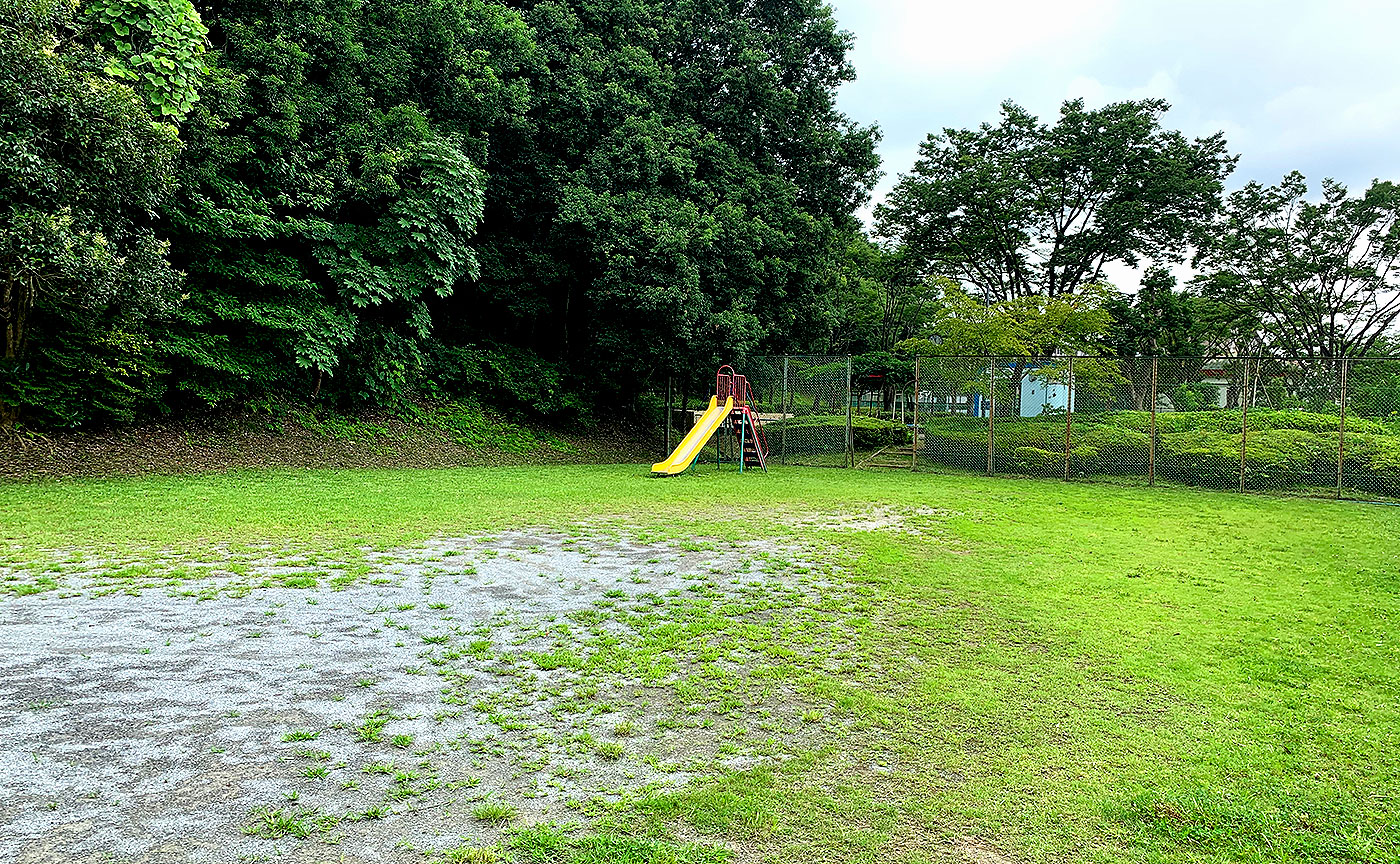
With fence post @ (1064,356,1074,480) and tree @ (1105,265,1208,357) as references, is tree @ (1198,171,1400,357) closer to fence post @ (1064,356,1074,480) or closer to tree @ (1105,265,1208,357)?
tree @ (1105,265,1208,357)

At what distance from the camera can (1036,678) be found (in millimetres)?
4363

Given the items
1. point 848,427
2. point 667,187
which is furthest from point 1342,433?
point 667,187

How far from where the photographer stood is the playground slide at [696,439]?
1556 cm

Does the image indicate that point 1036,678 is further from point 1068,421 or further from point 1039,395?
point 1039,395

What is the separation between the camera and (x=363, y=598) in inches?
237

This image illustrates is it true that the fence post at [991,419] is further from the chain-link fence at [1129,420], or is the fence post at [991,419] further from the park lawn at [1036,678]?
the park lawn at [1036,678]

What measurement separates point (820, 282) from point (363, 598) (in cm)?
1737

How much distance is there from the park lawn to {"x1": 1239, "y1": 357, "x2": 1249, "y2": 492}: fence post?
2567mm

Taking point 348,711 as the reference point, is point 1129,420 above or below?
above

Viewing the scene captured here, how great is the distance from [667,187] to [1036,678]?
16.2 metres

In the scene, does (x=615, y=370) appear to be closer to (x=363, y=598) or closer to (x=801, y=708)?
(x=363, y=598)

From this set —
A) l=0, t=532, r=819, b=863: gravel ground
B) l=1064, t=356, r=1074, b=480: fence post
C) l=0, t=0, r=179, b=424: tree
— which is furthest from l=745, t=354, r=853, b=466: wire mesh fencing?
l=0, t=0, r=179, b=424: tree

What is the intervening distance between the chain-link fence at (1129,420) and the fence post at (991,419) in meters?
0.03

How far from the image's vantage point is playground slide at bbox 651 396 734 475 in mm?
15562
